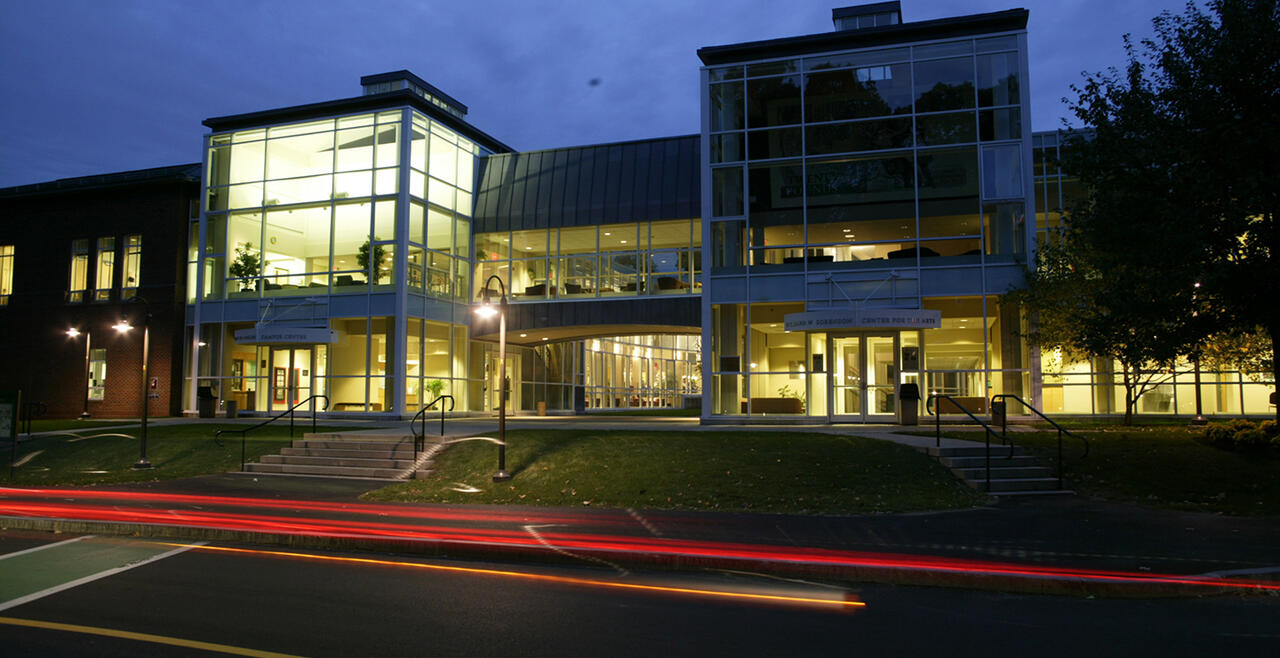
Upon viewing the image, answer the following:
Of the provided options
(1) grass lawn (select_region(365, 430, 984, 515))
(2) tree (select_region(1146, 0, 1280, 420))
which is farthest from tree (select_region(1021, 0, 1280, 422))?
(1) grass lawn (select_region(365, 430, 984, 515))

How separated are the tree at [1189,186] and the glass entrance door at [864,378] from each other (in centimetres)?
720

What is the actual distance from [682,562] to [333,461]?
12.4 meters

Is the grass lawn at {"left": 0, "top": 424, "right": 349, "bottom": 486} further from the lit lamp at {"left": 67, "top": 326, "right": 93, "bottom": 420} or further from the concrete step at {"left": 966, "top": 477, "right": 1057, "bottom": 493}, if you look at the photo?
the concrete step at {"left": 966, "top": 477, "right": 1057, "bottom": 493}

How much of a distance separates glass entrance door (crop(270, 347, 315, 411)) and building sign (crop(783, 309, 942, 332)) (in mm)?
18825

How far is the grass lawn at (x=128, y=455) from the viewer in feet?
61.9

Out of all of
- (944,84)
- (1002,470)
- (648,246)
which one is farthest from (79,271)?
(1002,470)

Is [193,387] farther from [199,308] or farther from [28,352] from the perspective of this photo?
[28,352]

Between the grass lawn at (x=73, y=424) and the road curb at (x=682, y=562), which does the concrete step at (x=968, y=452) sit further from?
the grass lawn at (x=73, y=424)

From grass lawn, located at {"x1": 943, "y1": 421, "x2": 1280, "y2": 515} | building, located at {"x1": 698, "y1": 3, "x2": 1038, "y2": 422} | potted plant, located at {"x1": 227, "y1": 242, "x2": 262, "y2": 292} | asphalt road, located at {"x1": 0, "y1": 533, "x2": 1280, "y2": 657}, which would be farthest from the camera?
potted plant, located at {"x1": 227, "y1": 242, "x2": 262, "y2": 292}

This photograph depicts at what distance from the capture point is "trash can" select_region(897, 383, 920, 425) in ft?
72.7

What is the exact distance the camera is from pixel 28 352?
3484 cm

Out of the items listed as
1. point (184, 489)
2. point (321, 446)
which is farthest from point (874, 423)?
point (184, 489)

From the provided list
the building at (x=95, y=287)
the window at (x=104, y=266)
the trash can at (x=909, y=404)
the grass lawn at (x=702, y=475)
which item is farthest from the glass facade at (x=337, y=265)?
the trash can at (x=909, y=404)

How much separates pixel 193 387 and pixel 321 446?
15407 millimetres
